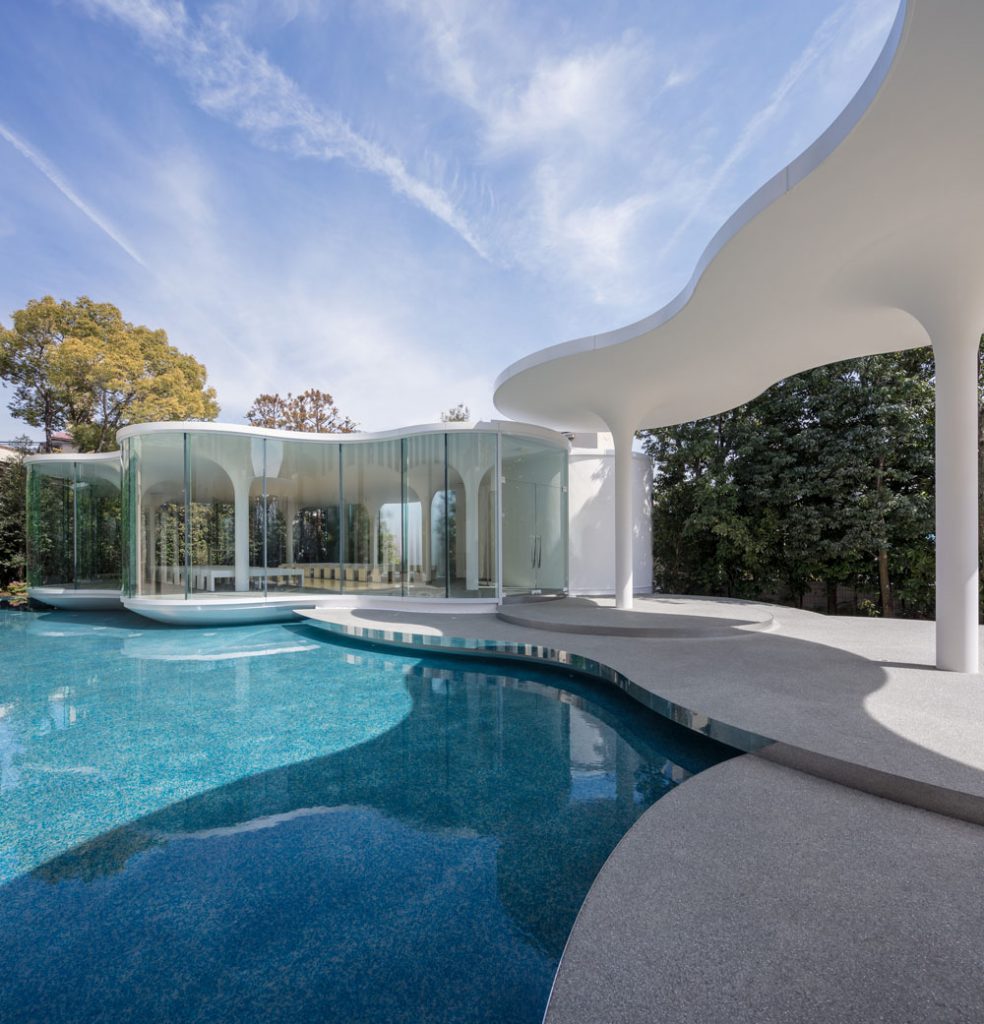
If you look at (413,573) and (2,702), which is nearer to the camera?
(2,702)

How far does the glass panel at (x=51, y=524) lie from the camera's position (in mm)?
13672

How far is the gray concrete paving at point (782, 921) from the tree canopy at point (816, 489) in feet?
36.2

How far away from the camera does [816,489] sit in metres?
12.5

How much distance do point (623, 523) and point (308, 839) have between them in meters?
7.59

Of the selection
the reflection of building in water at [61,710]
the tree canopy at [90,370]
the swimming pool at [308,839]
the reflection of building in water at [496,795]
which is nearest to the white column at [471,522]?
the swimming pool at [308,839]

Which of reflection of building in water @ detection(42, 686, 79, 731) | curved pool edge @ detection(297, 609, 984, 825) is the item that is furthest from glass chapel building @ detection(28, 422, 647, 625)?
reflection of building in water @ detection(42, 686, 79, 731)

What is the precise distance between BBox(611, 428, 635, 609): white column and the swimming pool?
11.7 ft

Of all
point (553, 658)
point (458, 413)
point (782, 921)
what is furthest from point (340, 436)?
point (458, 413)

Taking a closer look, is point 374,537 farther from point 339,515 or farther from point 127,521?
point 127,521

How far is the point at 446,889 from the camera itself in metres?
2.58

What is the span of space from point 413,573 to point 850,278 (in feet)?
26.6

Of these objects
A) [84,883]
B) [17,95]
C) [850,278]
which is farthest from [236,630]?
[850,278]

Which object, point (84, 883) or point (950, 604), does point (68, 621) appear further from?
point (950, 604)

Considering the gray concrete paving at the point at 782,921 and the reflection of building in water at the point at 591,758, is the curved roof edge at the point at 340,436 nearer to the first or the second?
the reflection of building in water at the point at 591,758
